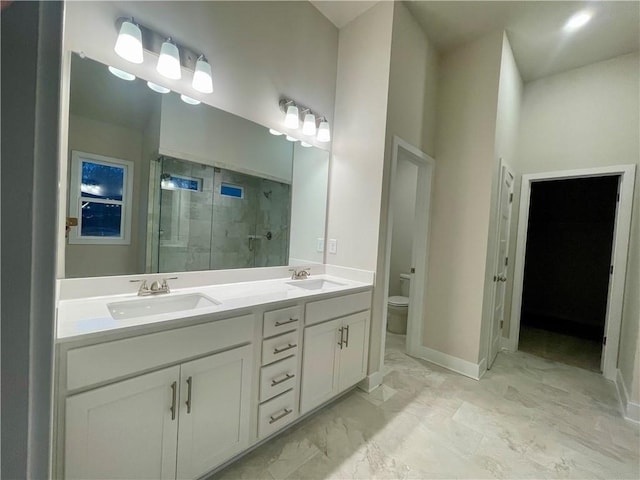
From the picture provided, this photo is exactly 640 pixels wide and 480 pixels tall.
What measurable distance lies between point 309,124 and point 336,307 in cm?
144

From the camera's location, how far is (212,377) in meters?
1.26

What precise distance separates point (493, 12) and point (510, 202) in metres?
1.77

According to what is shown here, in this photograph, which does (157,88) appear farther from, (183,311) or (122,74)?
(183,311)

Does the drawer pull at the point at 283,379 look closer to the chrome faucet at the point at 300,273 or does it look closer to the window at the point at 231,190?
the chrome faucet at the point at 300,273

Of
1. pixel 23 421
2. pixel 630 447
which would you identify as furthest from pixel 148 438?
pixel 630 447

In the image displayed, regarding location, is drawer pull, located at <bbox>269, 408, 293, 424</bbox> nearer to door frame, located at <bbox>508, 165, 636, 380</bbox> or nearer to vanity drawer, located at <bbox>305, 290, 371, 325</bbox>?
vanity drawer, located at <bbox>305, 290, 371, 325</bbox>

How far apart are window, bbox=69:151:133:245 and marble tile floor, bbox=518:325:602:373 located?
13.4ft

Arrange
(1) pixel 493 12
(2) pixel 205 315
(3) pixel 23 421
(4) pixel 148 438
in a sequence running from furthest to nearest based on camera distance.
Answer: (1) pixel 493 12 → (2) pixel 205 315 → (4) pixel 148 438 → (3) pixel 23 421

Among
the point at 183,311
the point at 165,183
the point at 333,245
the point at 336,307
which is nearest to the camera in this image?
the point at 183,311

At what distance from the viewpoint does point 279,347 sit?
153 centimetres

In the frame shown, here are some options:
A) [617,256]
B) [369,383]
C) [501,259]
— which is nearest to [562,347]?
[617,256]

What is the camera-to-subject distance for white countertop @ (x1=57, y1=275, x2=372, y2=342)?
3.24ft

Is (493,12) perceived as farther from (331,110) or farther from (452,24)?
(331,110)

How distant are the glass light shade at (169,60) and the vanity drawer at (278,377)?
1.68 metres
